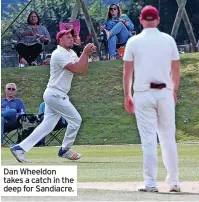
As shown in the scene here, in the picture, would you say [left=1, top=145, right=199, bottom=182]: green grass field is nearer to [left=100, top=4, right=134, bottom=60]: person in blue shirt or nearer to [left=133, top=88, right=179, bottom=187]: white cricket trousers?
[left=133, top=88, right=179, bottom=187]: white cricket trousers

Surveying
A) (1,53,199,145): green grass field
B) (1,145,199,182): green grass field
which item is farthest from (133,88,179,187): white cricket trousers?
(1,53,199,145): green grass field

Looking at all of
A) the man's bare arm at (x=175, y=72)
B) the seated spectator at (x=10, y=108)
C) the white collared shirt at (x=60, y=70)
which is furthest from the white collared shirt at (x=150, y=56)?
the seated spectator at (x=10, y=108)

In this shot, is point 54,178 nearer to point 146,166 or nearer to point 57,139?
point 146,166

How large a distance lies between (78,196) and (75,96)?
16.6 metres

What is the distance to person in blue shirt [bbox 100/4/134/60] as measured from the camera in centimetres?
2675

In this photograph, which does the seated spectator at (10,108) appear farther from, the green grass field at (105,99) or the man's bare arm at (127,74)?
the man's bare arm at (127,74)

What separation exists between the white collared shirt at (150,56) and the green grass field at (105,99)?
1211cm

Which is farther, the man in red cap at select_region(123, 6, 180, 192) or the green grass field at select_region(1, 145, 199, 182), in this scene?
the green grass field at select_region(1, 145, 199, 182)

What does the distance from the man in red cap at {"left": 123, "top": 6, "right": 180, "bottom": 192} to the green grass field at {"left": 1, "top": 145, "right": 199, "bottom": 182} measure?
Answer: 1481 mm

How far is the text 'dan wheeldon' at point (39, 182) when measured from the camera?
35.3 feet

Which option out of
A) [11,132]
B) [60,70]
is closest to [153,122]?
[60,70]

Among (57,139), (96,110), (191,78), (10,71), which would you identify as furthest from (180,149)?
(10,71)

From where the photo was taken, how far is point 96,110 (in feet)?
85.0

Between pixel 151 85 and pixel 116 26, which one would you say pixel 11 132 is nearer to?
pixel 116 26
